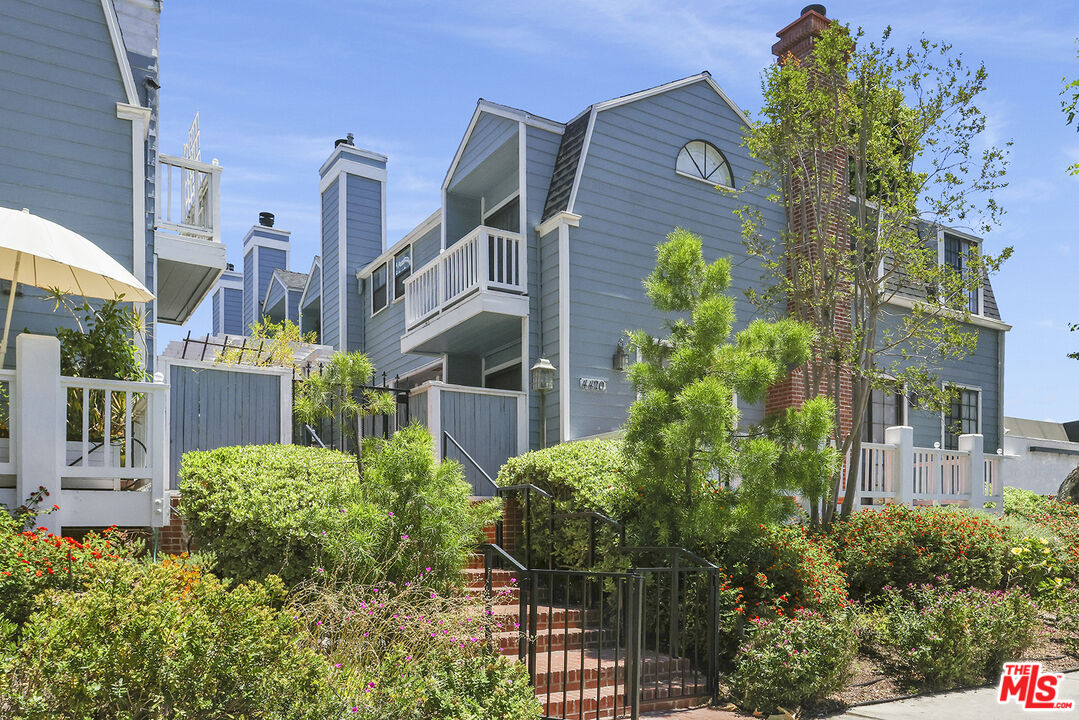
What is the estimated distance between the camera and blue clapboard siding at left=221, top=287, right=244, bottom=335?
29.7 metres

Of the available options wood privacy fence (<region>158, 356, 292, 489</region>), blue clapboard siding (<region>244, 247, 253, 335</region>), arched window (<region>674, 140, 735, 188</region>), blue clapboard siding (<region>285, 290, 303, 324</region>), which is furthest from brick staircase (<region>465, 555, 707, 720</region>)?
blue clapboard siding (<region>244, 247, 253, 335</region>)

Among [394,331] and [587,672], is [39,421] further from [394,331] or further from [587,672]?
[394,331]

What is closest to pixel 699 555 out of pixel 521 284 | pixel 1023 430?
pixel 521 284

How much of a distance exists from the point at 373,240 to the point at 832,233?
1122cm

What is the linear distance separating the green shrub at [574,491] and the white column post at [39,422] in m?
4.56

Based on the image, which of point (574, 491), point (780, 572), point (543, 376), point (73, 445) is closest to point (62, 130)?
point (73, 445)

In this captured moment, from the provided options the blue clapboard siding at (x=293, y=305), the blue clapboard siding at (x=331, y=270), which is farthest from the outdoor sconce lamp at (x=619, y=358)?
the blue clapboard siding at (x=293, y=305)

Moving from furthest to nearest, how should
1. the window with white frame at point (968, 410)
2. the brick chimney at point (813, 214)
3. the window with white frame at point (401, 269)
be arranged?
1. the window with white frame at point (968, 410)
2. the window with white frame at point (401, 269)
3. the brick chimney at point (813, 214)

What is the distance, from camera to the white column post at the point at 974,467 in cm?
1280

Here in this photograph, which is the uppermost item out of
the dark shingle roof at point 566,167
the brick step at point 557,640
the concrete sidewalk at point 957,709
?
the dark shingle roof at point 566,167

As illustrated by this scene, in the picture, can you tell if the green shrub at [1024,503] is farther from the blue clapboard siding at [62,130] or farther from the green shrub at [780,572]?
the blue clapboard siding at [62,130]

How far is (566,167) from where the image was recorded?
12.3 meters

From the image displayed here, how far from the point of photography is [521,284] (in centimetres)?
1203

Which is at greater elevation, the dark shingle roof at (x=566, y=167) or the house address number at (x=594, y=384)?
the dark shingle roof at (x=566, y=167)
